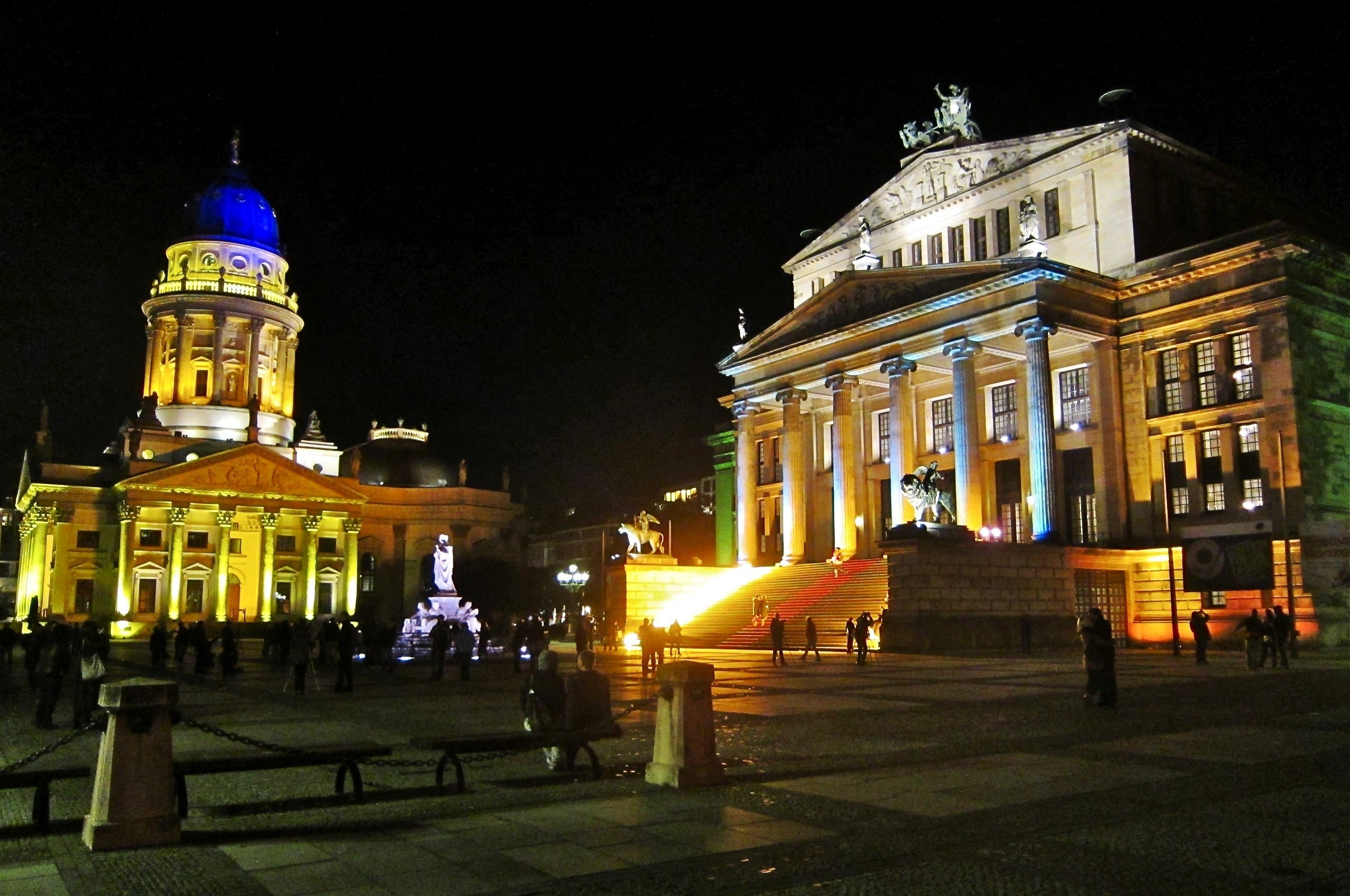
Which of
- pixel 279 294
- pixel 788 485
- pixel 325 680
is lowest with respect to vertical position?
pixel 325 680

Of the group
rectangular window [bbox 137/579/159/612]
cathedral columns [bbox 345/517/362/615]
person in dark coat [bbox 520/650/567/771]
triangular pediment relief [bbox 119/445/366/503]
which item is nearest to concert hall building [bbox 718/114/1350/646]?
person in dark coat [bbox 520/650/567/771]

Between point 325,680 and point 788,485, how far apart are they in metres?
29.1

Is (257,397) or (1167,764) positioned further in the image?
(257,397)

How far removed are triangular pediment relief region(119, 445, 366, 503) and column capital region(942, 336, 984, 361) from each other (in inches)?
2333

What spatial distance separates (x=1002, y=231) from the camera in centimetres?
5109

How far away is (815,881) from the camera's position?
7238 mm

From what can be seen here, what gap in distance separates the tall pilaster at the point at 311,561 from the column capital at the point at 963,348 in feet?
202

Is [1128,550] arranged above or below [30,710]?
above

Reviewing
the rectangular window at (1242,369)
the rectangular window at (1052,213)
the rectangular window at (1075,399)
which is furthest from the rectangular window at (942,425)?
the rectangular window at (1242,369)

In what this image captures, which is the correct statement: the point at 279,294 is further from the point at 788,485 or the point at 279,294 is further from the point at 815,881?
the point at 815,881

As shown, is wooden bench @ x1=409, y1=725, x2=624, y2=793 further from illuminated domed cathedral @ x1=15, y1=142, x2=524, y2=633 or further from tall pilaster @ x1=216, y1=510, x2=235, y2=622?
tall pilaster @ x1=216, y1=510, x2=235, y2=622

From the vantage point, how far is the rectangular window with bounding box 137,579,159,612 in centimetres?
8125

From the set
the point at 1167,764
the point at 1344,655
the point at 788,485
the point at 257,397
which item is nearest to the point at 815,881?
the point at 1167,764

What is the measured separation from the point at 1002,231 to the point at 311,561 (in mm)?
62356
